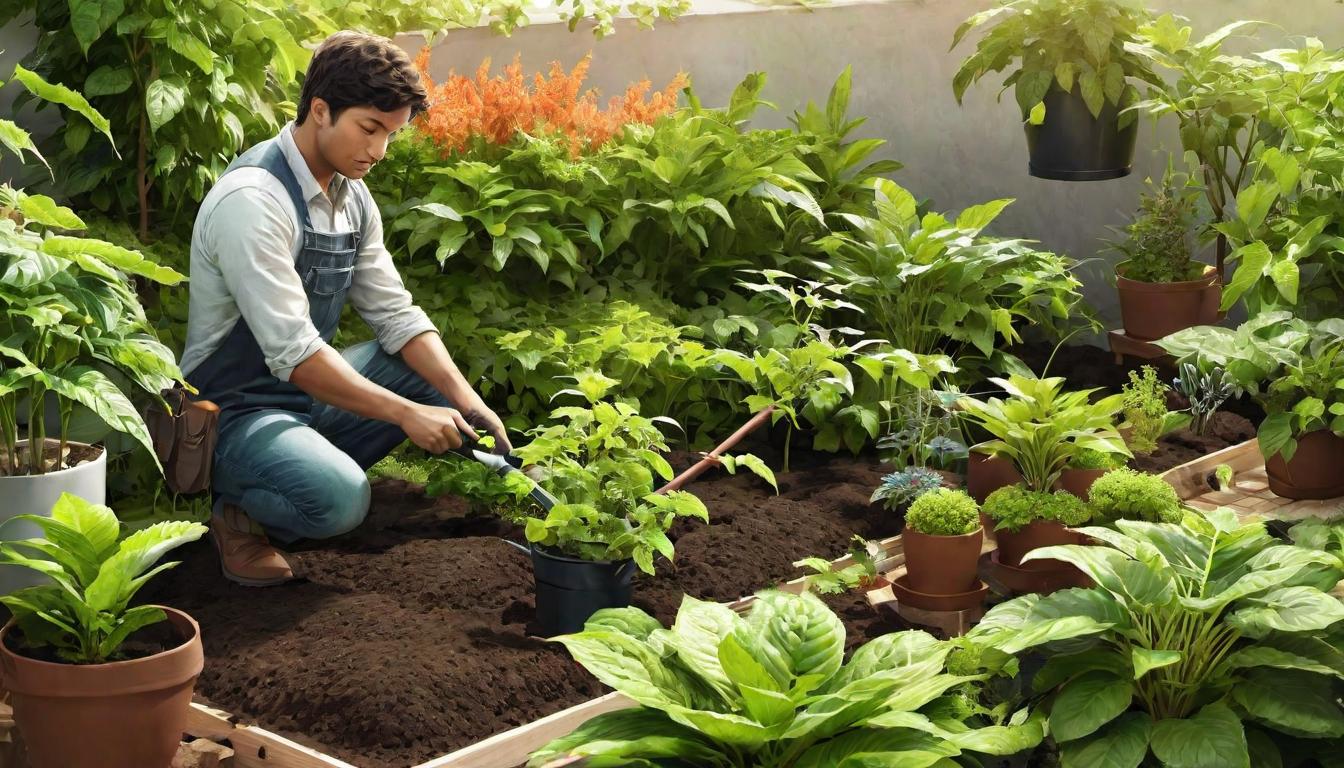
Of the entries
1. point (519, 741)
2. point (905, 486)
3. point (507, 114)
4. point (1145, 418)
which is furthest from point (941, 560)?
point (507, 114)

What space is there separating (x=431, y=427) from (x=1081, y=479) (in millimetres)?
1931

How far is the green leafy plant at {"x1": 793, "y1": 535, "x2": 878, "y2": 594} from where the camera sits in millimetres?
4035

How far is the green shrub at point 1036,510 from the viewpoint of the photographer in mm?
4043

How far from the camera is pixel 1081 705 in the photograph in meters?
2.96

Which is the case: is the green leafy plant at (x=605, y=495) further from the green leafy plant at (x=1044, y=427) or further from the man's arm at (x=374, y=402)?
the green leafy plant at (x=1044, y=427)

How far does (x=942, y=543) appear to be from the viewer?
3.93 metres

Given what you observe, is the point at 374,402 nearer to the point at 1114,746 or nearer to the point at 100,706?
the point at 100,706

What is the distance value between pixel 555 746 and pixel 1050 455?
7.11ft

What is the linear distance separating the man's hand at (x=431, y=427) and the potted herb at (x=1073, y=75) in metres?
3.13

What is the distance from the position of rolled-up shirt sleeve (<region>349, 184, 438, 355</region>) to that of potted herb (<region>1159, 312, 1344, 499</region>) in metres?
2.38

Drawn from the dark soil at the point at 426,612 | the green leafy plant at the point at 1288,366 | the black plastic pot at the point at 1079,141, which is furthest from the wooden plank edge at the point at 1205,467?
the black plastic pot at the point at 1079,141

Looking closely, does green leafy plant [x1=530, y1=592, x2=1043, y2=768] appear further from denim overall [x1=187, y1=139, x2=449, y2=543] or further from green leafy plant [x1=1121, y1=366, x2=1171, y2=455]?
green leafy plant [x1=1121, y1=366, x2=1171, y2=455]

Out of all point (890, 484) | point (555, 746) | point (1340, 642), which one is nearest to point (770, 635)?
point (555, 746)

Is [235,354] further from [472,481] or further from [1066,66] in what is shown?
[1066,66]
